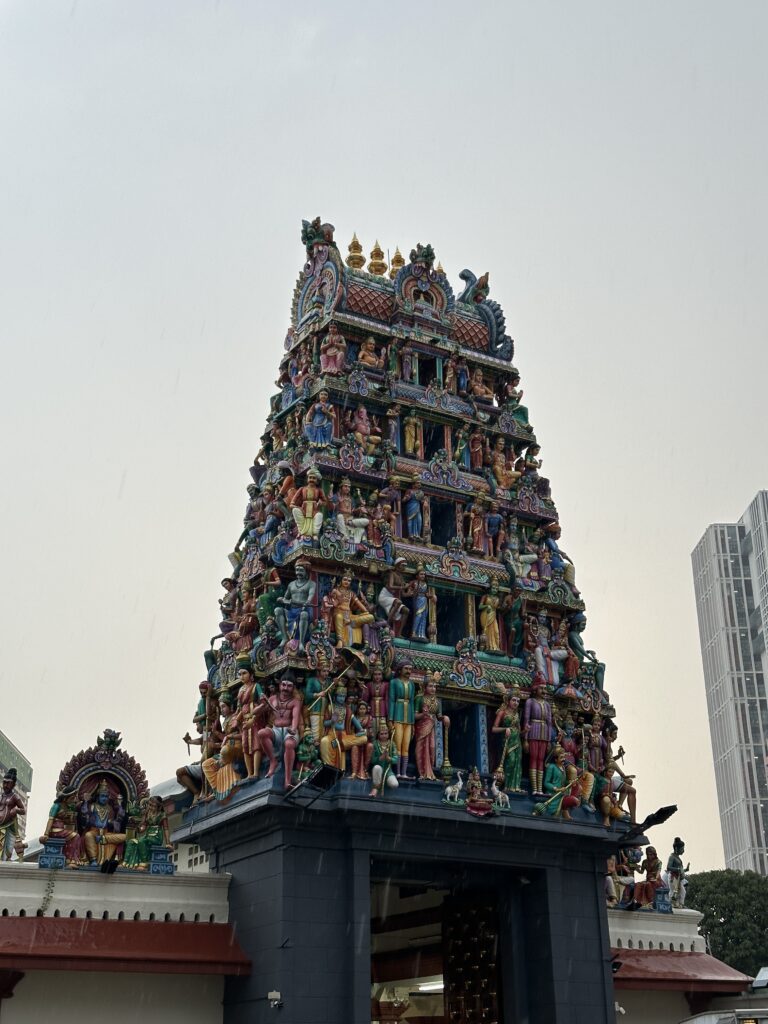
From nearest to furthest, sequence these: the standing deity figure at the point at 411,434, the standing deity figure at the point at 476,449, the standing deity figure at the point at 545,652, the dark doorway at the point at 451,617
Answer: the standing deity figure at the point at 545,652 → the dark doorway at the point at 451,617 → the standing deity figure at the point at 411,434 → the standing deity figure at the point at 476,449

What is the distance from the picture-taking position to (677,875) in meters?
34.0

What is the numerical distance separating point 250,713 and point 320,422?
315 inches

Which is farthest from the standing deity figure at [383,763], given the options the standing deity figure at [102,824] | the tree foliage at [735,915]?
the tree foliage at [735,915]

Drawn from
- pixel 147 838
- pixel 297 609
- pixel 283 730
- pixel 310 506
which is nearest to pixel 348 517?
pixel 310 506

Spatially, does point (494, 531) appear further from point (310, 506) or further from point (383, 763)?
point (383, 763)

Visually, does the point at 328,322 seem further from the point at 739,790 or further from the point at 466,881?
the point at 739,790

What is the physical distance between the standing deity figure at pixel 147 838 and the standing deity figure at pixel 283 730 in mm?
2883

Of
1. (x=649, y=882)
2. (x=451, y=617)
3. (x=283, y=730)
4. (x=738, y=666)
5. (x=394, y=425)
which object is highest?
(x=738, y=666)

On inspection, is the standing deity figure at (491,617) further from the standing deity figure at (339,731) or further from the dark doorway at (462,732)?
the standing deity figure at (339,731)

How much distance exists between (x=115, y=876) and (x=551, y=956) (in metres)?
10.2

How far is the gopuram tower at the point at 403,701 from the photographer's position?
2589 cm

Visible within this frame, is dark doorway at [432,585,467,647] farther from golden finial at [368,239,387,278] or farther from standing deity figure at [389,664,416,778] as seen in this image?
golden finial at [368,239,387,278]

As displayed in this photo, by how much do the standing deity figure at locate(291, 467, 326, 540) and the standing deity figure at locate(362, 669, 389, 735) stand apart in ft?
12.5

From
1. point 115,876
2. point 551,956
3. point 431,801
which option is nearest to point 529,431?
point 431,801
